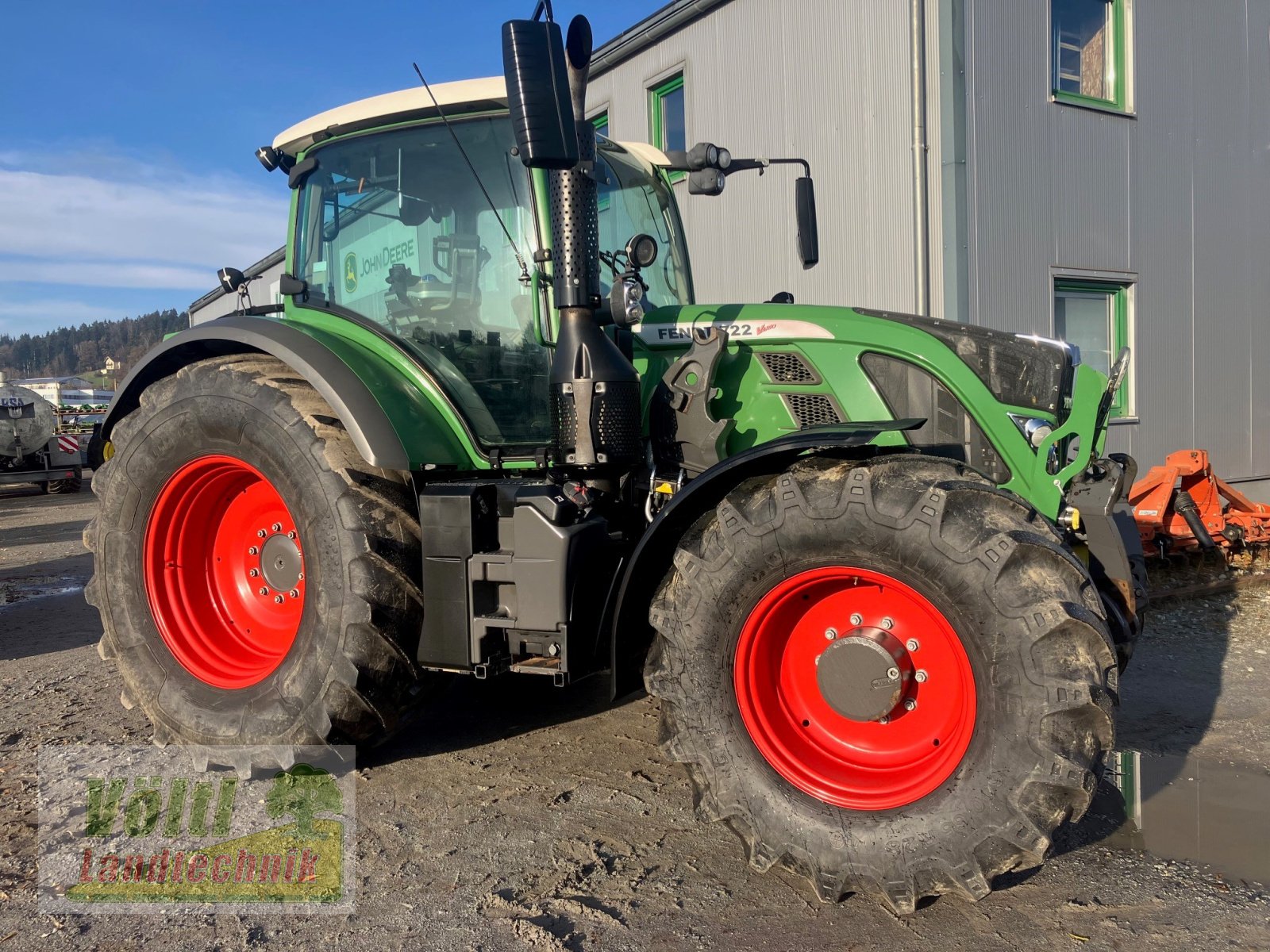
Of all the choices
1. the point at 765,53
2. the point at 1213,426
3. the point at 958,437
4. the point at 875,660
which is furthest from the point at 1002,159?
the point at 875,660

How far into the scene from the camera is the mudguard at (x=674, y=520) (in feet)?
9.55

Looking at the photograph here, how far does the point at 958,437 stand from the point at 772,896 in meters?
1.73

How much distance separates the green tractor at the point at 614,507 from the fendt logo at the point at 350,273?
0.01 m

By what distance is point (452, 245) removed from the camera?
3.89 meters

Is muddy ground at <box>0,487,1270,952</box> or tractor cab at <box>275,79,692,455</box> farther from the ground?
tractor cab at <box>275,79,692,455</box>

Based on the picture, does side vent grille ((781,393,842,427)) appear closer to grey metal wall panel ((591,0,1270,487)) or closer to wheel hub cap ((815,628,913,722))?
wheel hub cap ((815,628,913,722))

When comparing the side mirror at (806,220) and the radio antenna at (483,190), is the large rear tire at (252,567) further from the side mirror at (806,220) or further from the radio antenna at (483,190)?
the side mirror at (806,220)

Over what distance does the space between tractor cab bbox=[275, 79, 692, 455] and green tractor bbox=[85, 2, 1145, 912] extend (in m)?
0.01

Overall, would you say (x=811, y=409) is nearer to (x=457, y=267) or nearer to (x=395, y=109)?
(x=457, y=267)

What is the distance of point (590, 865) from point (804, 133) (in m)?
7.83

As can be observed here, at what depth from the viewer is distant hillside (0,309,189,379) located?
103m

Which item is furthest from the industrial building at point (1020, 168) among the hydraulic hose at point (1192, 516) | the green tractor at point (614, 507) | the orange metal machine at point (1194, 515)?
the green tractor at point (614, 507)

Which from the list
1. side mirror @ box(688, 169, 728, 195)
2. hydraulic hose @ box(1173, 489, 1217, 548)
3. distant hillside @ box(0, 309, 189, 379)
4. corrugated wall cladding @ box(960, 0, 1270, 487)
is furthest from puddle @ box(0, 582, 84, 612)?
distant hillside @ box(0, 309, 189, 379)

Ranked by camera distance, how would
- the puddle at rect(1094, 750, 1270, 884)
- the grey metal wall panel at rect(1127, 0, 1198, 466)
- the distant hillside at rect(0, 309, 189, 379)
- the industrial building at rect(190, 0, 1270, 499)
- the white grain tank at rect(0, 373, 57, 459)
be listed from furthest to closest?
the distant hillside at rect(0, 309, 189, 379)
the white grain tank at rect(0, 373, 57, 459)
the grey metal wall panel at rect(1127, 0, 1198, 466)
the industrial building at rect(190, 0, 1270, 499)
the puddle at rect(1094, 750, 1270, 884)
